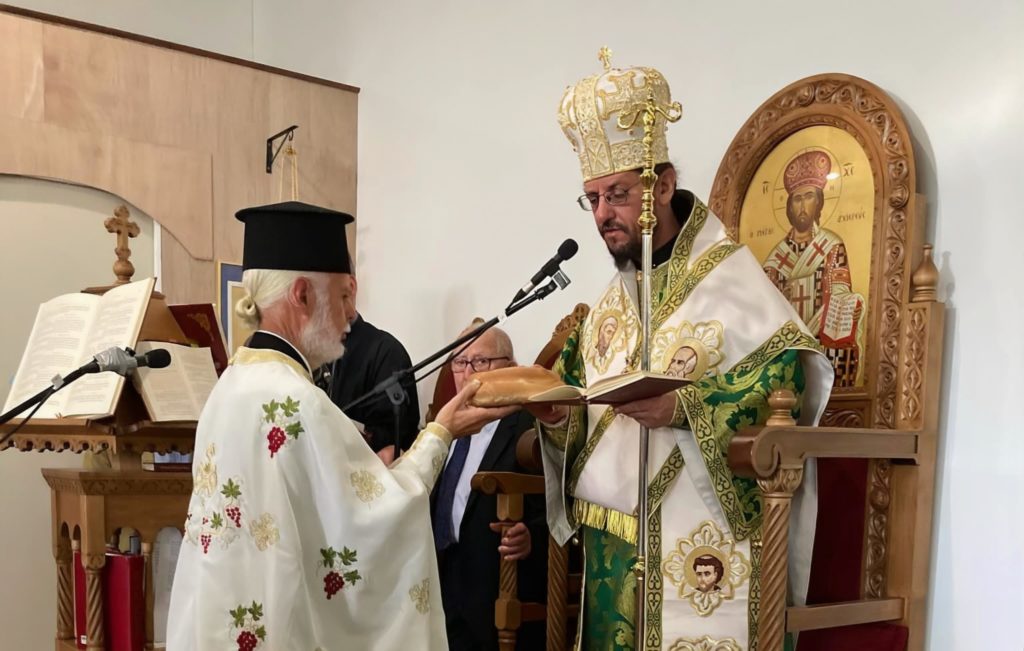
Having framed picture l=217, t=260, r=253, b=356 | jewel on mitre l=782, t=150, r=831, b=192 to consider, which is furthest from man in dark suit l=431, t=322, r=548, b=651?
framed picture l=217, t=260, r=253, b=356

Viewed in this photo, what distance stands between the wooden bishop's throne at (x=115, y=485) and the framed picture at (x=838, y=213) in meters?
2.04

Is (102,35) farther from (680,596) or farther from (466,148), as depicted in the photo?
(680,596)

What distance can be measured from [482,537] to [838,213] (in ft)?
5.74

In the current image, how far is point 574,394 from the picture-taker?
2330 millimetres

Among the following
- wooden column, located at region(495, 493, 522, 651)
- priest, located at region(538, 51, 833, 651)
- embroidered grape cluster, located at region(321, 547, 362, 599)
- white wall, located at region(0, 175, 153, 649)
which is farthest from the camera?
white wall, located at region(0, 175, 153, 649)

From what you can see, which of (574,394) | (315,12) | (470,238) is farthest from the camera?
(315,12)

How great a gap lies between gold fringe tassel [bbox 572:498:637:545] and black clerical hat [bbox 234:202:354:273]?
99 centimetres

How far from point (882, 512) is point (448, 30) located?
3328mm

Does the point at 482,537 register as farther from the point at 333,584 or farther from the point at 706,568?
the point at 333,584

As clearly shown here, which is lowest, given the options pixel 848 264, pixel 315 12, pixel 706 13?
pixel 848 264

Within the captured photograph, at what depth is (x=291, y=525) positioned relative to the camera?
2.08 meters

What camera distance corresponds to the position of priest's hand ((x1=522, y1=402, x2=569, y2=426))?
2703 mm

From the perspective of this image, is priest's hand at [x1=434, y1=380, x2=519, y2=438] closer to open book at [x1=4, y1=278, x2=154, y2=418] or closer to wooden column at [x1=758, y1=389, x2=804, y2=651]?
wooden column at [x1=758, y1=389, x2=804, y2=651]

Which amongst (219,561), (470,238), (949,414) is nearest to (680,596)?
(949,414)
